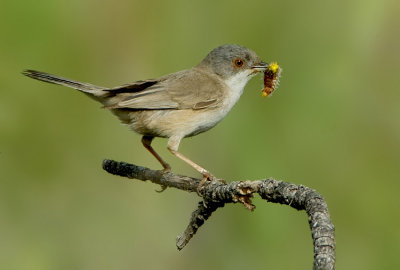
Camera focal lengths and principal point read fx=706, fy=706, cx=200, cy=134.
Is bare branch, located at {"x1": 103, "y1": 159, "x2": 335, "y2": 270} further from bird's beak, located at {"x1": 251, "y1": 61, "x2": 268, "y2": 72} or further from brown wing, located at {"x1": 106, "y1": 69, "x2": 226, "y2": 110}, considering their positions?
bird's beak, located at {"x1": 251, "y1": 61, "x2": 268, "y2": 72}

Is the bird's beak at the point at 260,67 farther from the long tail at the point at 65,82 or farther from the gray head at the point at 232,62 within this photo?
the long tail at the point at 65,82

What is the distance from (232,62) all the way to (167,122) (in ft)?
3.79

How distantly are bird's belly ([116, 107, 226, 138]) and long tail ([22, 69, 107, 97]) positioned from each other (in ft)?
0.91

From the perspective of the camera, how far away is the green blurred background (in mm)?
5465

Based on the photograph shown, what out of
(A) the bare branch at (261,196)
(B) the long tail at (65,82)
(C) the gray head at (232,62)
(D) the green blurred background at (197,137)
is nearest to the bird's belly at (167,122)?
(B) the long tail at (65,82)

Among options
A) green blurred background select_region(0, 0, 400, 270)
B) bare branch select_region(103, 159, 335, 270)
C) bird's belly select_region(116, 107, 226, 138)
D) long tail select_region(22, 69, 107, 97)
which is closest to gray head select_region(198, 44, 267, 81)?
green blurred background select_region(0, 0, 400, 270)

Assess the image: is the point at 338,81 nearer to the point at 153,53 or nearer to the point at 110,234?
the point at 153,53

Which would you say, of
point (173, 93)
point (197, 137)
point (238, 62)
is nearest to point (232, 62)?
point (238, 62)

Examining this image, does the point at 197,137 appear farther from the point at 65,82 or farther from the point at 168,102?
the point at 65,82

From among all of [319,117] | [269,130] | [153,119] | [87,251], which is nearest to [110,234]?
[87,251]

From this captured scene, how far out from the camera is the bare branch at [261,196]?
8.80ft

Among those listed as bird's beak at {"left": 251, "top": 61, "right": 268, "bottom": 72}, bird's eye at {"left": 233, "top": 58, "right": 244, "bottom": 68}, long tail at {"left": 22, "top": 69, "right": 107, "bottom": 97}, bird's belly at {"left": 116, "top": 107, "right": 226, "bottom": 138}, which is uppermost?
bird's eye at {"left": 233, "top": 58, "right": 244, "bottom": 68}

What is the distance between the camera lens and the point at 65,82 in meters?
5.25

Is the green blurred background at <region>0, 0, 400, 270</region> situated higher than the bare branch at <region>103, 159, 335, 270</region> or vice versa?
the green blurred background at <region>0, 0, 400, 270</region>
